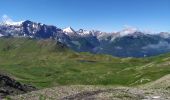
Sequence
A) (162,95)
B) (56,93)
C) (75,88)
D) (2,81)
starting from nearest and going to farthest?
(162,95) < (56,93) < (75,88) < (2,81)

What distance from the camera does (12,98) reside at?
61438 millimetres

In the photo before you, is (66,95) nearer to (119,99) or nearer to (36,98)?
(36,98)

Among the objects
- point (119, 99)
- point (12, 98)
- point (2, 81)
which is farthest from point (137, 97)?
point (2, 81)

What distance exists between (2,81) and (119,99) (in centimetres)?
4122

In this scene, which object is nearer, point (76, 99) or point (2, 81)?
point (76, 99)

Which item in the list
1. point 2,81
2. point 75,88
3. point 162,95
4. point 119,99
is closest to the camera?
point 119,99

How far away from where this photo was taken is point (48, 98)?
2324 inches

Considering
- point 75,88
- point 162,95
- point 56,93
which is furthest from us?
point 75,88

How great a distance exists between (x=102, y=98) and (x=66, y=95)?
32.6ft

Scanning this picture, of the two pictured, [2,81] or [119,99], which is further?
[2,81]

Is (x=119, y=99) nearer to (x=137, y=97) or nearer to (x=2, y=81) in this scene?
(x=137, y=97)

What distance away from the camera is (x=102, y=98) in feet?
173

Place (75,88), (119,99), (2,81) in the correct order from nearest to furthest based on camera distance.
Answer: (119,99) < (75,88) < (2,81)

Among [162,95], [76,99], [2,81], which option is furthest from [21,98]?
[2,81]
